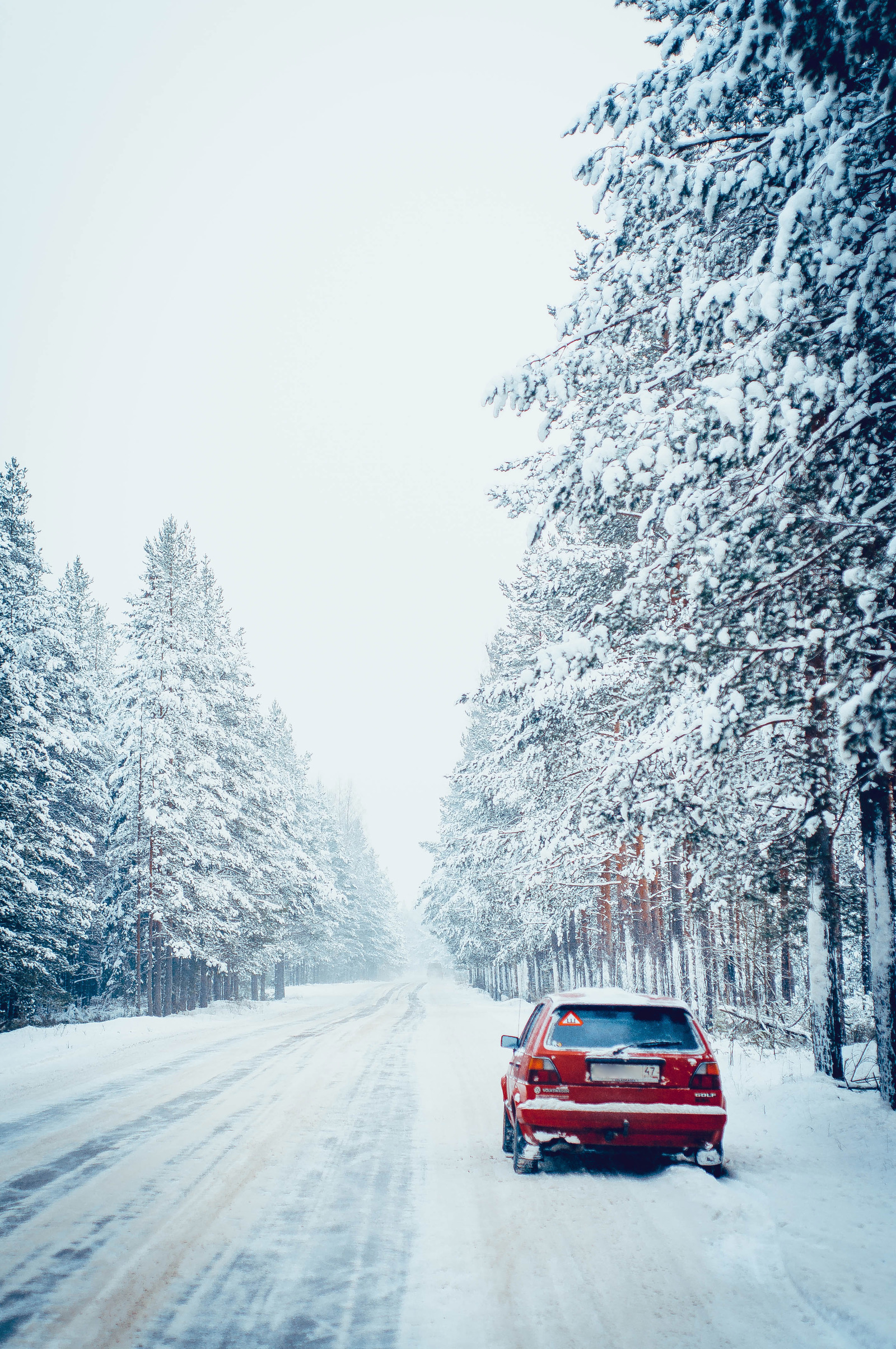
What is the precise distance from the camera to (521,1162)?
6.94 meters

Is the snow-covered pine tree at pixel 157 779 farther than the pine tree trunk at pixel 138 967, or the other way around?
the snow-covered pine tree at pixel 157 779

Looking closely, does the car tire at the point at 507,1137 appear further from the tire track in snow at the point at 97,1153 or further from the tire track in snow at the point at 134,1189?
the tire track in snow at the point at 97,1153

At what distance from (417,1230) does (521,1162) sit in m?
1.73

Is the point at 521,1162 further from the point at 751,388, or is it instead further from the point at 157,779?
the point at 157,779

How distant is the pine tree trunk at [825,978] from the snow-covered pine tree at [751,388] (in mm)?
887

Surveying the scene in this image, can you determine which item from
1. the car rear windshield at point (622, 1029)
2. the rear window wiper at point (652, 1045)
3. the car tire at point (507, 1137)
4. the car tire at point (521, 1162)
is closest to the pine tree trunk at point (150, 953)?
the car tire at point (507, 1137)

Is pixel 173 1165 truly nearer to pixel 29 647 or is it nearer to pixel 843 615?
pixel 843 615

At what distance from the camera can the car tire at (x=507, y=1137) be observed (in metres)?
7.71

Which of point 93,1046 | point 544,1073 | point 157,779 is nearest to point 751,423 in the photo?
point 544,1073

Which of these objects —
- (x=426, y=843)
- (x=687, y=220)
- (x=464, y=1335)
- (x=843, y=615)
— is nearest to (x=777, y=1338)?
(x=464, y=1335)

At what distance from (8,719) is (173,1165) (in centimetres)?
1498

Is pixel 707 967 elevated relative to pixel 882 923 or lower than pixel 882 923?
lower

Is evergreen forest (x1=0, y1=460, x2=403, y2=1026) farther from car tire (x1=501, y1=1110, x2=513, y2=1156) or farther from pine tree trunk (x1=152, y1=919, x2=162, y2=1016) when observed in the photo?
car tire (x1=501, y1=1110, x2=513, y2=1156)

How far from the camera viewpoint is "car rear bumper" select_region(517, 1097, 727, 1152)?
632cm
